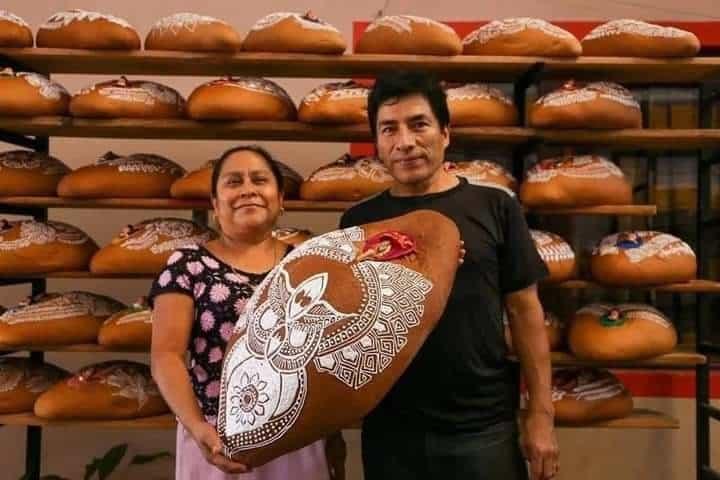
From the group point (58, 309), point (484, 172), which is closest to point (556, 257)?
point (484, 172)

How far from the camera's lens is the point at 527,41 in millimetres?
1938

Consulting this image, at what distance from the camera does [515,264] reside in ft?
4.28

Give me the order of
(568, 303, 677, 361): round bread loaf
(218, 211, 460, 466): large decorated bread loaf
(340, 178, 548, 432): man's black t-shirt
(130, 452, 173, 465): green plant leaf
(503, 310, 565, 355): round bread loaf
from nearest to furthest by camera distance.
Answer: (218, 211, 460, 466): large decorated bread loaf → (340, 178, 548, 432): man's black t-shirt → (568, 303, 677, 361): round bread loaf → (503, 310, 565, 355): round bread loaf → (130, 452, 173, 465): green plant leaf

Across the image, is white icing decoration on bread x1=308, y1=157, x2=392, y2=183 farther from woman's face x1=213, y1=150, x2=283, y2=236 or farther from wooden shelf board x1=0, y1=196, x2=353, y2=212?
woman's face x1=213, y1=150, x2=283, y2=236

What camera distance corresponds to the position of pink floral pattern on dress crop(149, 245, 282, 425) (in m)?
1.26

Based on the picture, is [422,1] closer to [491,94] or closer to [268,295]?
[491,94]

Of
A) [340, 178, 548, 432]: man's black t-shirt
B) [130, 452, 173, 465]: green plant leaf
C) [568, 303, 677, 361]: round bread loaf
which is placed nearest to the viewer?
[340, 178, 548, 432]: man's black t-shirt

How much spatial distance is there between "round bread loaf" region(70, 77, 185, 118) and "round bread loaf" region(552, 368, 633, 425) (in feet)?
4.95

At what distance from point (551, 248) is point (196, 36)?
1260 millimetres

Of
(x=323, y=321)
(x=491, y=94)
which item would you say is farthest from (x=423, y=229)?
(x=491, y=94)

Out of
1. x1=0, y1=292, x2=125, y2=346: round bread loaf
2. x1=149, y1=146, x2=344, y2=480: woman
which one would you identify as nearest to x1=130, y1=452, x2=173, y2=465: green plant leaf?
x1=0, y1=292, x2=125, y2=346: round bread loaf

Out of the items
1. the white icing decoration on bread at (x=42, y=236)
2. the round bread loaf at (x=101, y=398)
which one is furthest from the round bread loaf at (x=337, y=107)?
the round bread loaf at (x=101, y=398)

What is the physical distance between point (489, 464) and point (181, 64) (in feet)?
4.97

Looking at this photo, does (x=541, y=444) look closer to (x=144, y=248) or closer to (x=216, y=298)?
(x=216, y=298)
